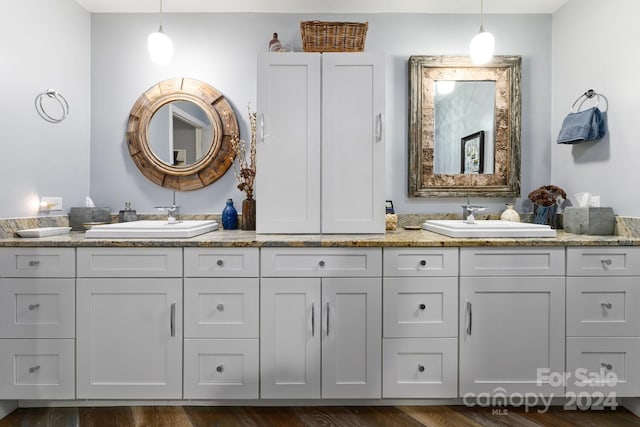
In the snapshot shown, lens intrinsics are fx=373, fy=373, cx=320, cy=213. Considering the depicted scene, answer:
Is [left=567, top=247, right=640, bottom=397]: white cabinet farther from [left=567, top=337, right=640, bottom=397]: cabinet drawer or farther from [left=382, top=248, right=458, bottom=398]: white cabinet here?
[left=382, top=248, right=458, bottom=398]: white cabinet

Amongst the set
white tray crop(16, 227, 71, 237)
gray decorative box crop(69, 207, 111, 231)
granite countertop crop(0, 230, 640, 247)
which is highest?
gray decorative box crop(69, 207, 111, 231)

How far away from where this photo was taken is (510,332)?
1875mm

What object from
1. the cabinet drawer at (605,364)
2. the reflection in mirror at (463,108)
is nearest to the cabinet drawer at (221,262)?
the reflection in mirror at (463,108)

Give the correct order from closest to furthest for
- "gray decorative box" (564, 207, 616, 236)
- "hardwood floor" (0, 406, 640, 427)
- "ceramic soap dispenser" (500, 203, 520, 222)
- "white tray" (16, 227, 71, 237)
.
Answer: "hardwood floor" (0, 406, 640, 427), "white tray" (16, 227, 71, 237), "gray decorative box" (564, 207, 616, 236), "ceramic soap dispenser" (500, 203, 520, 222)

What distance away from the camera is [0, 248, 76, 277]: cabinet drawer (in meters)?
1.82

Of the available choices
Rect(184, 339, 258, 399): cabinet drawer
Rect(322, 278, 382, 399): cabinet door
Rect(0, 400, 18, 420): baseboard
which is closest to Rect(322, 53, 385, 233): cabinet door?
Rect(322, 278, 382, 399): cabinet door

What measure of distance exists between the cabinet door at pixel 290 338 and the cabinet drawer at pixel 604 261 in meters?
1.29

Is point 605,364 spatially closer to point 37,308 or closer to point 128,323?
point 128,323

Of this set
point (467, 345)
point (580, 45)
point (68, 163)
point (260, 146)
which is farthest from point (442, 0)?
point (68, 163)

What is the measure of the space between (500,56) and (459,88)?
1.15ft

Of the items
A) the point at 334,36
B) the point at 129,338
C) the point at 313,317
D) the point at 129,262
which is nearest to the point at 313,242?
the point at 313,317

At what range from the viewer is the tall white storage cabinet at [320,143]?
2.06 metres

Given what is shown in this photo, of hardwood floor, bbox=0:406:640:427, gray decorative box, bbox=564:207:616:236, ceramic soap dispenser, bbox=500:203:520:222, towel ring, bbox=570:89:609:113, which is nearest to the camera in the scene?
hardwood floor, bbox=0:406:640:427

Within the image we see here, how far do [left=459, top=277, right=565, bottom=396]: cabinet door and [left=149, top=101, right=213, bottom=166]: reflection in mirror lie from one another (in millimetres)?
1836
